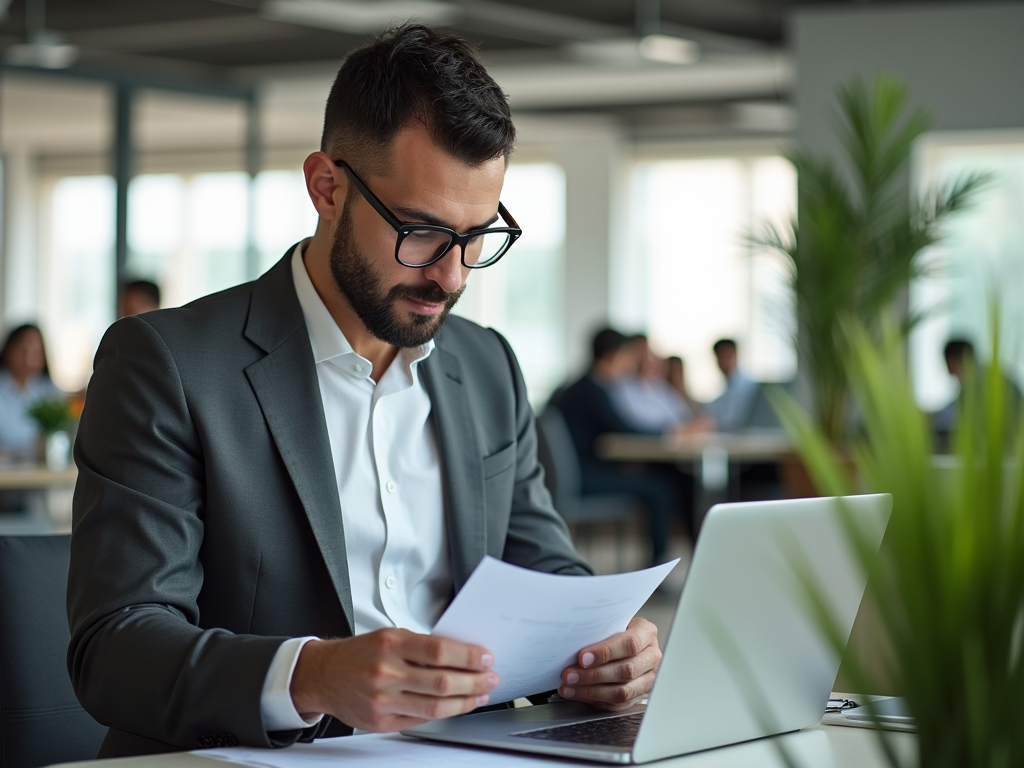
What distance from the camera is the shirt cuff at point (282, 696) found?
1158 mm

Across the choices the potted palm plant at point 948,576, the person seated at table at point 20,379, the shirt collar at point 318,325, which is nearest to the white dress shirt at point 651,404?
the person seated at table at point 20,379

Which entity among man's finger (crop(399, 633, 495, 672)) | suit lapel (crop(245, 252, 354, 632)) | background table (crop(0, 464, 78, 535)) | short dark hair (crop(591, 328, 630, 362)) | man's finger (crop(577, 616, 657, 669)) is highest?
suit lapel (crop(245, 252, 354, 632))

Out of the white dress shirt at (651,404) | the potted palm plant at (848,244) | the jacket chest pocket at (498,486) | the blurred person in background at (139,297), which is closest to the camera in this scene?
the jacket chest pocket at (498,486)

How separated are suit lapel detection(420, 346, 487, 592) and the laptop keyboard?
38cm

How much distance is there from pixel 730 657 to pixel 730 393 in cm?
853

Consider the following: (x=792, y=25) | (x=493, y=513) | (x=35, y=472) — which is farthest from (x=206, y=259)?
(x=493, y=513)

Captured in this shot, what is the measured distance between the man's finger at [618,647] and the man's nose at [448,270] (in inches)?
17.4

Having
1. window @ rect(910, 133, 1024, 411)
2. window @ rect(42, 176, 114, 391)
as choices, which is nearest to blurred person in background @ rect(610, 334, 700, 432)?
window @ rect(910, 133, 1024, 411)

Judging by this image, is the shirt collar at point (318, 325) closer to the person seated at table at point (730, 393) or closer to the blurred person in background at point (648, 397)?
the blurred person in background at point (648, 397)

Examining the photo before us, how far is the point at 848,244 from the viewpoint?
5070 mm

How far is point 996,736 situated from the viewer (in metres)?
0.61

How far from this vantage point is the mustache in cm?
151

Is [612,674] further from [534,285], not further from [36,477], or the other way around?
[534,285]

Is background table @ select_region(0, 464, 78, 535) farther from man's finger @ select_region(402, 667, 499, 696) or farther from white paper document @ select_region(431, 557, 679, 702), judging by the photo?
man's finger @ select_region(402, 667, 499, 696)
